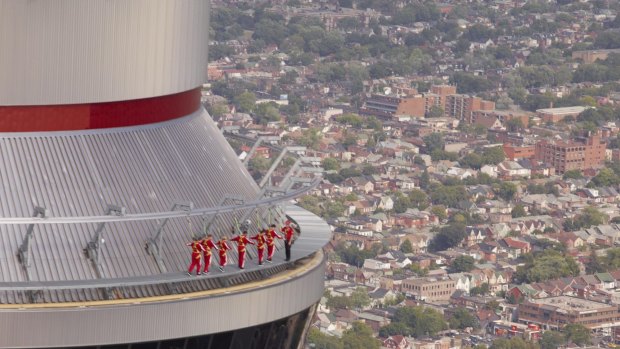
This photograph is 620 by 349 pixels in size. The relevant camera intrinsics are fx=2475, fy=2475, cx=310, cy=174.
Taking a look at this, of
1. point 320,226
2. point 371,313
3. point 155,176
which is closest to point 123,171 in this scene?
point 155,176

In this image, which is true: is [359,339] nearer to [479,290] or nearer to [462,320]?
[462,320]

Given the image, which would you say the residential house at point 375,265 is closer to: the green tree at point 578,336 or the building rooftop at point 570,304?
the building rooftop at point 570,304

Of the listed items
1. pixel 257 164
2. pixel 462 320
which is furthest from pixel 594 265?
pixel 257 164

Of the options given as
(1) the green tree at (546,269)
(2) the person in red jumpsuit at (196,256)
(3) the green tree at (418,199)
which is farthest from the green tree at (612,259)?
(2) the person in red jumpsuit at (196,256)

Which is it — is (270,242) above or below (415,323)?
above

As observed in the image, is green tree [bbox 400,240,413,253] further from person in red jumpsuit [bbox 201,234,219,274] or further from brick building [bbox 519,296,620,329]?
person in red jumpsuit [bbox 201,234,219,274]

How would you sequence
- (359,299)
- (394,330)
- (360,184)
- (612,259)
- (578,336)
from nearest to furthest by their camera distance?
(394,330) → (578,336) → (359,299) → (612,259) → (360,184)
